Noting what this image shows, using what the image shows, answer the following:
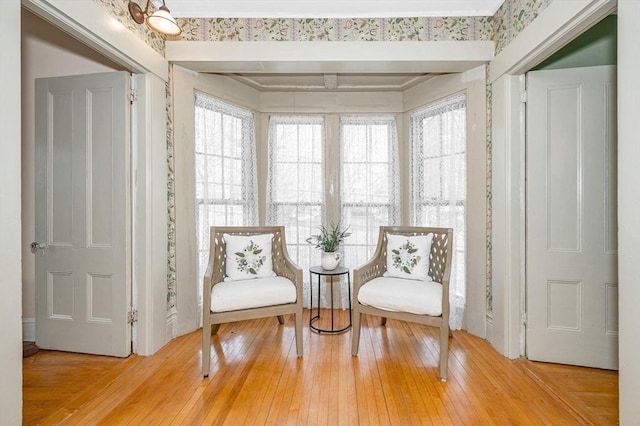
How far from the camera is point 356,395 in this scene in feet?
6.20

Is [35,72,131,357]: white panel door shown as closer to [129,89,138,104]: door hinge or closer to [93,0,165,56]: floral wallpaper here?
[129,89,138,104]: door hinge

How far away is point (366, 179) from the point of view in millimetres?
3553

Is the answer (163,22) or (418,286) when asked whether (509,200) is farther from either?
(163,22)

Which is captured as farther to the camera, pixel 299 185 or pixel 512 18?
pixel 299 185

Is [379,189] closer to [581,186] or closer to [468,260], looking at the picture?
[468,260]

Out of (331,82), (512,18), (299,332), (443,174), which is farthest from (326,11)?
(299,332)

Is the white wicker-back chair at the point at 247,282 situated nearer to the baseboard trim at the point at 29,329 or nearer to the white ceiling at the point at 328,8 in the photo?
the baseboard trim at the point at 29,329

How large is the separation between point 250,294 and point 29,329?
6.62 ft

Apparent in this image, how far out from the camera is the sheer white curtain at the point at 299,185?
355cm

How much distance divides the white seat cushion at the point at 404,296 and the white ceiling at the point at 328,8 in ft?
7.16

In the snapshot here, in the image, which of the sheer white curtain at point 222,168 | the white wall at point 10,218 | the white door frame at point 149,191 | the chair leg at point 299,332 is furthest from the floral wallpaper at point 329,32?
the white wall at point 10,218

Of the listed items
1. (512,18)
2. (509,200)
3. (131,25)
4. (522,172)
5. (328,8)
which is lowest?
(509,200)

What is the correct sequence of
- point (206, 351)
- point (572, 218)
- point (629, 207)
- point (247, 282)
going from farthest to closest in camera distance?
point (247, 282) < point (572, 218) < point (206, 351) < point (629, 207)

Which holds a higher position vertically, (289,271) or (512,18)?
(512,18)
